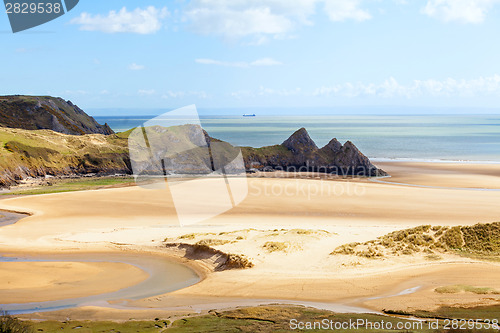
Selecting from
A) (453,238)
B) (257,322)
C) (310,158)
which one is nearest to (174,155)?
(310,158)

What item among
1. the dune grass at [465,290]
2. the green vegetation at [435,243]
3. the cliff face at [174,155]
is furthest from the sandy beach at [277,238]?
the cliff face at [174,155]

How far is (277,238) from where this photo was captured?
20547 mm

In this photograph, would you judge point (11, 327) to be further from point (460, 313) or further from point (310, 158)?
point (310, 158)

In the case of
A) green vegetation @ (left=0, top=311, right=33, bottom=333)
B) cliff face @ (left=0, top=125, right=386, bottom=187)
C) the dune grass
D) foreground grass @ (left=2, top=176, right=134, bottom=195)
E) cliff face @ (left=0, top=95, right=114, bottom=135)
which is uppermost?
cliff face @ (left=0, top=95, right=114, bottom=135)

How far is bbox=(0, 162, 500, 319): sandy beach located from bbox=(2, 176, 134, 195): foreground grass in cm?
210

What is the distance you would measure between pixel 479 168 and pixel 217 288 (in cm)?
5004

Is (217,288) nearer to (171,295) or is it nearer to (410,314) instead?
(171,295)

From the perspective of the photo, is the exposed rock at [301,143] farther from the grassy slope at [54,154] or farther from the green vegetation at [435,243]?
the green vegetation at [435,243]

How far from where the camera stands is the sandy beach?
577 inches

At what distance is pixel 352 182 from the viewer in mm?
42875

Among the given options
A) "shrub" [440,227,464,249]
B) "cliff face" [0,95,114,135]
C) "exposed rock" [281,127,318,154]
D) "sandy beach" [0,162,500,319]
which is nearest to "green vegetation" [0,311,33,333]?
"sandy beach" [0,162,500,319]

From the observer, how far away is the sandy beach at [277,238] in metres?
14.7

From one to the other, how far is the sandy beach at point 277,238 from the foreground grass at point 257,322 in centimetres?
105

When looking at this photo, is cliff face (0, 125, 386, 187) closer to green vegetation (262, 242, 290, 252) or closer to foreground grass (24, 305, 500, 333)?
green vegetation (262, 242, 290, 252)
